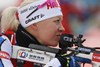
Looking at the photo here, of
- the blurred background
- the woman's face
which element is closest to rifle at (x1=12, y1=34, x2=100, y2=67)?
the woman's face

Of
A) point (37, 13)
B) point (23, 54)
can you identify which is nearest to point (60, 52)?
point (23, 54)

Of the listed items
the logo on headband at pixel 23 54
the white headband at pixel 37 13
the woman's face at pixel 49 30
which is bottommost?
the logo on headband at pixel 23 54

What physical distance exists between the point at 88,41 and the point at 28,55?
4.18 meters

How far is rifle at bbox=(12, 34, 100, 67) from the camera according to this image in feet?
5.78

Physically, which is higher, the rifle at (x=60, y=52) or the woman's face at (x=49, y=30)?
the woman's face at (x=49, y=30)

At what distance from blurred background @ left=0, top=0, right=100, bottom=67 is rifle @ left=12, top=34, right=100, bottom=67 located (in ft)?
13.7

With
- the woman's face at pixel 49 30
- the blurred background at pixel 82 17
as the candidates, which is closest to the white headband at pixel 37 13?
the woman's face at pixel 49 30

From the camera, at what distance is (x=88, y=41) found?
5.84 metres

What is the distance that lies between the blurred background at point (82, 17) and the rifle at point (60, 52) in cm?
418

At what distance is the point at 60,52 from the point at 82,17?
15.0ft

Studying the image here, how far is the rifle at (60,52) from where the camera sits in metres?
1.76

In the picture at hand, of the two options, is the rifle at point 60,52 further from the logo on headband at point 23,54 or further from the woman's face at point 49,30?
the woman's face at point 49,30

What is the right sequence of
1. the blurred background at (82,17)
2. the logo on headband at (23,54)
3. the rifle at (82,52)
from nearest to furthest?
the rifle at (82,52), the logo on headband at (23,54), the blurred background at (82,17)

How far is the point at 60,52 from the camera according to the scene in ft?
6.23
